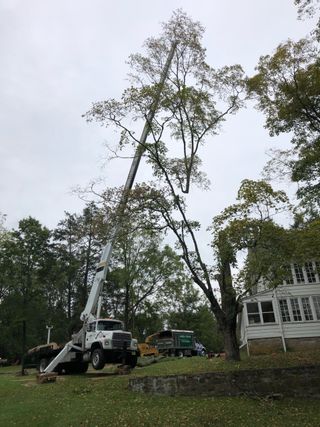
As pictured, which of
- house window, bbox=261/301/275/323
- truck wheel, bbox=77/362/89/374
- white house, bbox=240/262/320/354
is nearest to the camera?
truck wheel, bbox=77/362/89/374

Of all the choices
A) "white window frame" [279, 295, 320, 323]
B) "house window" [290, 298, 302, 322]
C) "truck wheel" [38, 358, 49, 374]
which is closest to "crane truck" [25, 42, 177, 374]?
"truck wheel" [38, 358, 49, 374]

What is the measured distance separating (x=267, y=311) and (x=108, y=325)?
34.3 ft

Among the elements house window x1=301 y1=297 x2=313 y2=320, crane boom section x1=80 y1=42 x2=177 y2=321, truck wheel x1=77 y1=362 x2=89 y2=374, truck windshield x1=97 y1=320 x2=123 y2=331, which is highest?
crane boom section x1=80 y1=42 x2=177 y2=321

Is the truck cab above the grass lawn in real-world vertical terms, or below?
above

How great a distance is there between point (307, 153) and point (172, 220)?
6.43 m

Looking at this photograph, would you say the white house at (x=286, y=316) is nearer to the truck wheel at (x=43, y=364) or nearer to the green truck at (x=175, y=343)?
the truck wheel at (x=43, y=364)

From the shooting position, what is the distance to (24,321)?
39.8 metres

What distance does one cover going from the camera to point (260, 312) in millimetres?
24047

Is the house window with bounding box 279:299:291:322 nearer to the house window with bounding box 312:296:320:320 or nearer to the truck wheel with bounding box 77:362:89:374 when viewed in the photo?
the house window with bounding box 312:296:320:320

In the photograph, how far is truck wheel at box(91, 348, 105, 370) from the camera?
18125 millimetres

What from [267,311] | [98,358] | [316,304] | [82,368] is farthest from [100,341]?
[316,304]

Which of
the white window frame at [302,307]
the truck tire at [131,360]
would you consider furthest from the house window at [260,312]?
the truck tire at [131,360]

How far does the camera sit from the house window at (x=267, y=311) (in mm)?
23844

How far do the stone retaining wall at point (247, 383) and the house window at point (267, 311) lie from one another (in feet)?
44.3
